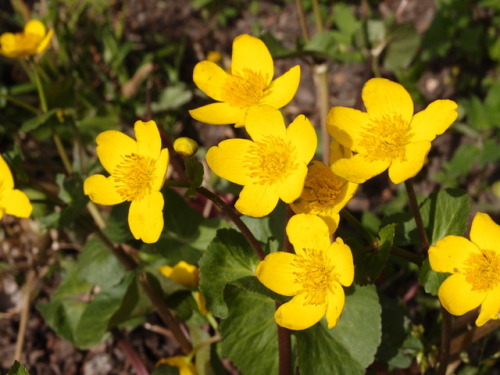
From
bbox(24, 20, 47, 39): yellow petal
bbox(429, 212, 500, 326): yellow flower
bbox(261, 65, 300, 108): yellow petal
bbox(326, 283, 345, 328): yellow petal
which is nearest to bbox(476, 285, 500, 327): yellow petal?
bbox(429, 212, 500, 326): yellow flower

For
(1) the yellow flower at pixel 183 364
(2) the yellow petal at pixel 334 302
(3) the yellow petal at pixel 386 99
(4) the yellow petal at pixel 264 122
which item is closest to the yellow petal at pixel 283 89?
(4) the yellow petal at pixel 264 122

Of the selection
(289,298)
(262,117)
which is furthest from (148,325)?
(262,117)

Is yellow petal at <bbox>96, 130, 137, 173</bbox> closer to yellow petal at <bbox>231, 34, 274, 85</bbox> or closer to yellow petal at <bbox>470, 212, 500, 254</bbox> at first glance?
yellow petal at <bbox>231, 34, 274, 85</bbox>

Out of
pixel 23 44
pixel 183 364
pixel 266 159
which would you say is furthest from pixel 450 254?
pixel 23 44

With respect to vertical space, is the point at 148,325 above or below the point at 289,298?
below

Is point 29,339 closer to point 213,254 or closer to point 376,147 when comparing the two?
point 213,254

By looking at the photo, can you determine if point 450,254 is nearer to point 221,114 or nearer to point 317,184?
point 317,184

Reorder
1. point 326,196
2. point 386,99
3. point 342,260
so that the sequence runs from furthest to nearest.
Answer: point 386,99 → point 326,196 → point 342,260
